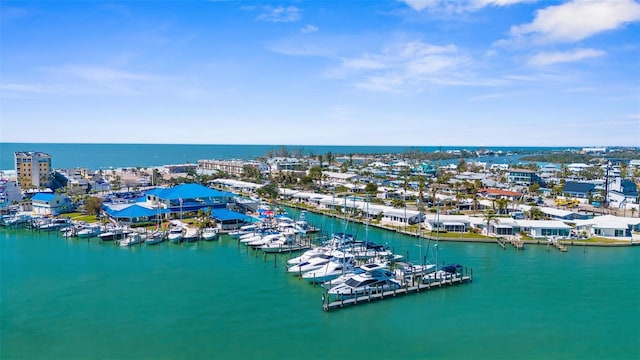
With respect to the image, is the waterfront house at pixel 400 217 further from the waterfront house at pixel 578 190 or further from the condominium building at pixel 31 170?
the condominium building at pixel 31 170

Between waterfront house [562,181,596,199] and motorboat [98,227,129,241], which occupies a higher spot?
waterfront house [562,181,596,199]

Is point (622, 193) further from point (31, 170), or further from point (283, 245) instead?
point (31, 170)

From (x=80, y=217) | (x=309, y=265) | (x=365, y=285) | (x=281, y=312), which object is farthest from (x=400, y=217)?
(x=80, y=217)

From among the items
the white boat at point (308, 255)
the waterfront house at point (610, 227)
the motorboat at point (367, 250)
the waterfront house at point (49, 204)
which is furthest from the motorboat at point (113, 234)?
the waterfront house at point (610, 227)

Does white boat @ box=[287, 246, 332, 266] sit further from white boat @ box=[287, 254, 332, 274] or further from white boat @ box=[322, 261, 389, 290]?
white boat @ box=[322, 261, 389, 290]

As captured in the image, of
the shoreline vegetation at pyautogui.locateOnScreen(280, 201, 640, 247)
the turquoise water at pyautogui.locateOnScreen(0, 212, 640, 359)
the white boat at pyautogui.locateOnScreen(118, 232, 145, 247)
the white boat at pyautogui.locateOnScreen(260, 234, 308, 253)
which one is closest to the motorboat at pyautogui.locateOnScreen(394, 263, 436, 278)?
the turquoise water at pyautogui.locateOnScreen(0, 212, 640, 359)

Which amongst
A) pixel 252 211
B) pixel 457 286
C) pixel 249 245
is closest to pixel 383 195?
pixel 252 211
